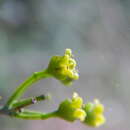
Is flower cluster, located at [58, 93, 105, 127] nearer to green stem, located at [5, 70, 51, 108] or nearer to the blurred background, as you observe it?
green stem, located at [5, 70, 51, 108]

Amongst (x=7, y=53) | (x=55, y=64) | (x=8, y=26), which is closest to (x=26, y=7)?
(x=8, y=26)

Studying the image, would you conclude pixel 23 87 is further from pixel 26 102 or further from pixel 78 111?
pixel 78 111

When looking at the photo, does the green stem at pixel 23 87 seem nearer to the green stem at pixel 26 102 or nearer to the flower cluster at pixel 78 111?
the green stem at pixel 26 102

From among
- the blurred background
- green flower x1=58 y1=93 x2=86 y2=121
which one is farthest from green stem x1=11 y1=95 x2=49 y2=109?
the blurred background

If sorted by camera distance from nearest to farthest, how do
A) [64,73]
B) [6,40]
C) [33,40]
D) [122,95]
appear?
[64,73]
[6,40]
[33,40]
[122,95]

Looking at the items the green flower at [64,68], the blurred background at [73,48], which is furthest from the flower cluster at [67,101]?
the blurred background at [73,48]

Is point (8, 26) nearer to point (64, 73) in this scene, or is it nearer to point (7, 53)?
point (7, 53)
